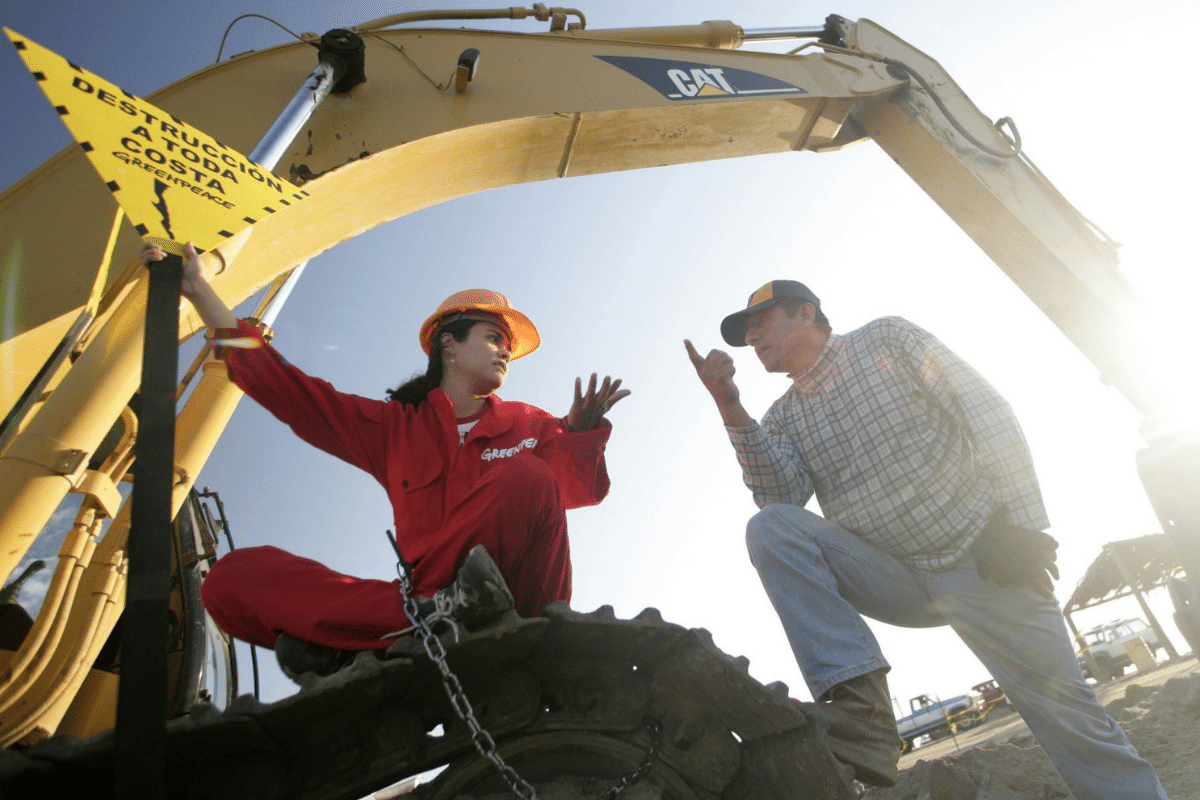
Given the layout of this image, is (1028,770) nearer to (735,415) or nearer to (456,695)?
(735,415)

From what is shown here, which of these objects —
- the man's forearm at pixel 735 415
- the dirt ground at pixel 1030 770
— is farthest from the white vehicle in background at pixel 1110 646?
the man's forearm at pixel 735 415

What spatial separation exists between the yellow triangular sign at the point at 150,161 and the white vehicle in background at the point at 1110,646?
821 inches

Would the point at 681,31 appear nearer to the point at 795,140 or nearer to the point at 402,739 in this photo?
the point at 795,140

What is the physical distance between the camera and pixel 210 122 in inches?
101

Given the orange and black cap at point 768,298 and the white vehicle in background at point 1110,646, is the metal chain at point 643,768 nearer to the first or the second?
the orange and black cap at point 768,298

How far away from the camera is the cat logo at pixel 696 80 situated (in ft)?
11.3

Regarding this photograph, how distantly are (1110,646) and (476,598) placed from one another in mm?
24576

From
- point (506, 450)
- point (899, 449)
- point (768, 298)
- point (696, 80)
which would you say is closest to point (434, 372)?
point (506, 450)

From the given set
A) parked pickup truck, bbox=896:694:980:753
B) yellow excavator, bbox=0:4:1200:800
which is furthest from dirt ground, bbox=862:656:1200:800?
parked pickup truck, bbox=896:694:980:753

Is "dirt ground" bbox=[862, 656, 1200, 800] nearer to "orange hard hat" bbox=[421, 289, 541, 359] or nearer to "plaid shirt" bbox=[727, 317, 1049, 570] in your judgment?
"plaid shirt" bbox=[727, 317, 1049, 570]

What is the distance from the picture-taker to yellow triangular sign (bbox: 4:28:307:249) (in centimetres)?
133

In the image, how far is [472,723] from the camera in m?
1.48

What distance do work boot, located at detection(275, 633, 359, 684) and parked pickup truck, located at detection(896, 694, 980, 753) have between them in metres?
18.7

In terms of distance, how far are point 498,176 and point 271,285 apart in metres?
1.14
